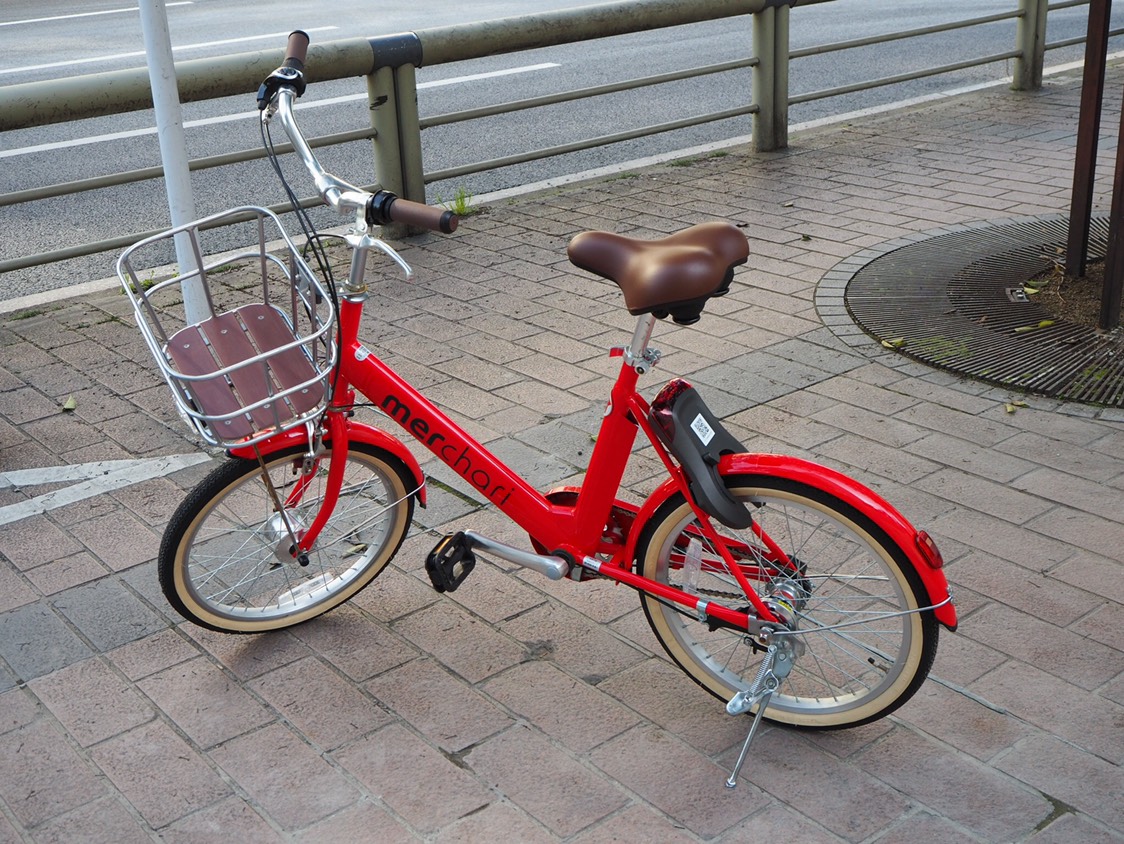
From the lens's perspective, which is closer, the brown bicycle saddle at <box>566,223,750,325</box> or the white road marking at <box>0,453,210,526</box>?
the brown bicycle saddle at <box>566,223,750,325</box>

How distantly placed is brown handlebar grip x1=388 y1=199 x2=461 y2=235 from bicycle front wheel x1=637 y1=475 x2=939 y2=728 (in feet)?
2.83

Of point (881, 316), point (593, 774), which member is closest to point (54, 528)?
point (593, 774)

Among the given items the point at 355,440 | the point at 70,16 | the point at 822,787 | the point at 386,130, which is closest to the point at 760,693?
the point at 822,787

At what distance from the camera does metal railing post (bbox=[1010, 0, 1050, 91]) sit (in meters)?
9.74

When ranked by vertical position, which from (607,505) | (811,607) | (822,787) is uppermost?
(607,505)

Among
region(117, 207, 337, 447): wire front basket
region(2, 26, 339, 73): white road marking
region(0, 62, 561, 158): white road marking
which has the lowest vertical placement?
region(0, 62, 561, 158): white road marking

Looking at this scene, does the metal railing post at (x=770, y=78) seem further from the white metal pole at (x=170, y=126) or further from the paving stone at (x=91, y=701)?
the paving stone at (x=91, y=701)

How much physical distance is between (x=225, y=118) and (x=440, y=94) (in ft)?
6.18

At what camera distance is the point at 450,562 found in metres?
3.30

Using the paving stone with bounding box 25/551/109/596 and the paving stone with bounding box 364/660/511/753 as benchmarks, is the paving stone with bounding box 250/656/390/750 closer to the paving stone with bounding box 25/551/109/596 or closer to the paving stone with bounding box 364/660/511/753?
the paving stone with bounding box 364/660/511/753

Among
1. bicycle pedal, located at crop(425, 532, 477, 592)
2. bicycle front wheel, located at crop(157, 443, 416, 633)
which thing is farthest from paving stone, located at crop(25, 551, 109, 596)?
bicycle pedal, located at crop(425, 532, 477, 592)

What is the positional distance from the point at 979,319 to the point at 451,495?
262 centimetres

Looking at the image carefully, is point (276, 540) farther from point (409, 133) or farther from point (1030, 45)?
point (1030, 45)

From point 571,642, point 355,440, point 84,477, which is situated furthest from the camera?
point 84,477
